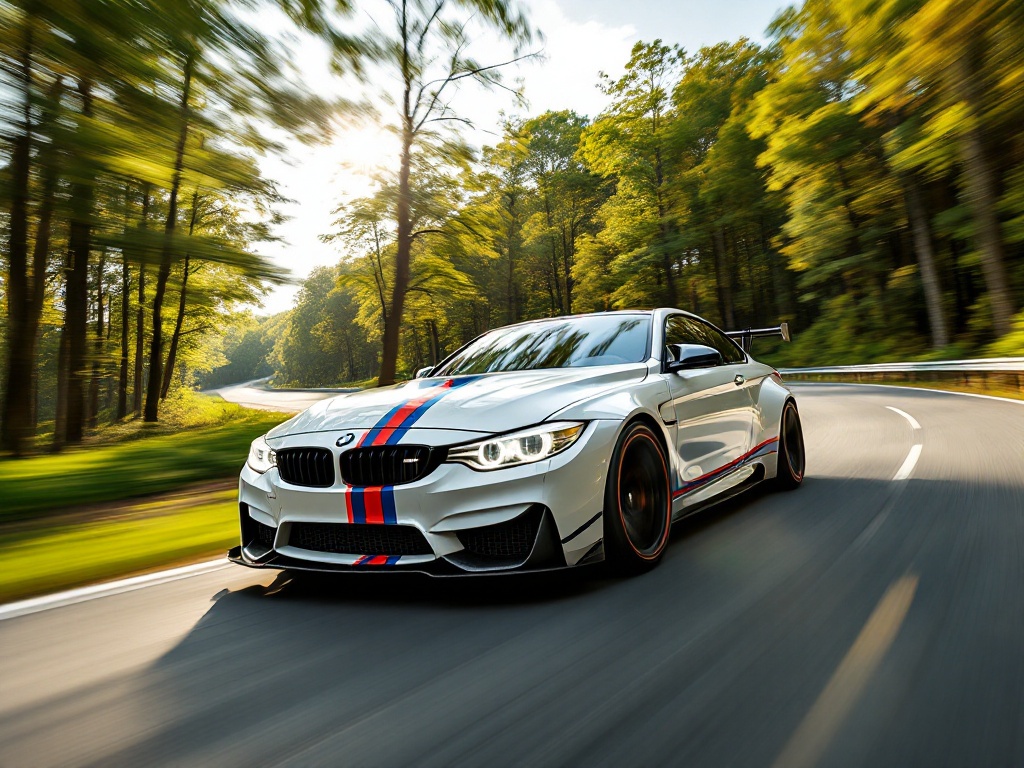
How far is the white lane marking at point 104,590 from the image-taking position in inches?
144

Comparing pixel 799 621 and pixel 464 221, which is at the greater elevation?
pixel 464 221

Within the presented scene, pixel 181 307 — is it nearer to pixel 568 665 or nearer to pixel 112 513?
pixel 112 513

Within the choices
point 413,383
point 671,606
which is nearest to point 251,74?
point 413,383

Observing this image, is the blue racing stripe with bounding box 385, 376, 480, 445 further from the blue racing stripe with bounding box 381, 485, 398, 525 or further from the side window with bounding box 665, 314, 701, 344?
the side window with bounding box 665, 314, 701, 344

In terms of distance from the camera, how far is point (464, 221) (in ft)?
63.6

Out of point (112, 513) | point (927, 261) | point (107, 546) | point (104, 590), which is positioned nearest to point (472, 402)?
point (104, 590)

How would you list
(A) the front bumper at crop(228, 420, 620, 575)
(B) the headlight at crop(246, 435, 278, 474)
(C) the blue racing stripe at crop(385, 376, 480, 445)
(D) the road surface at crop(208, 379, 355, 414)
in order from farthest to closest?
(D) the road surface at crop(208, 379, 355, 414)
(B) the headlight at crop(246, 435, 278, 474)
(C) the blue racing stripe at crop(385, 376, 480, 445)
(A) the front bumper at crop(228, 420, 620, 575)

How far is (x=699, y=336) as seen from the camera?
5.72 metres

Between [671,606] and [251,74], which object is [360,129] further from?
[671,606]

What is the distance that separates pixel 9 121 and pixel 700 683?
848cm

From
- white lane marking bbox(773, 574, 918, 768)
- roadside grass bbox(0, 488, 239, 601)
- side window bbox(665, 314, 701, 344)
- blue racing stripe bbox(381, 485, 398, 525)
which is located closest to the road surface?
roadside grass bbox(0, 488, 239, 601)

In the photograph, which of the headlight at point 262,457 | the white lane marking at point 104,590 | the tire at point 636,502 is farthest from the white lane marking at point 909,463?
the white lane marking at point 104,590

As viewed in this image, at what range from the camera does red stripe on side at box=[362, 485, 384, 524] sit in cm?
330

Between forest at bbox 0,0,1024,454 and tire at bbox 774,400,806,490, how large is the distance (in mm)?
6862
